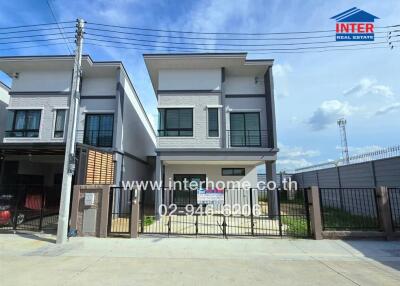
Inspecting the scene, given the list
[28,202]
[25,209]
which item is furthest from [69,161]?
[25,209]

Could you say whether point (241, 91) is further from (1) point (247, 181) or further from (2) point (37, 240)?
(2) point (37, 240)

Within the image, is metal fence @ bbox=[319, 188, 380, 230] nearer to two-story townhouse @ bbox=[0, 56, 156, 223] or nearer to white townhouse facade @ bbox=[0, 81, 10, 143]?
two-story townhouse @ bbox=[0, 56, 156, 223]

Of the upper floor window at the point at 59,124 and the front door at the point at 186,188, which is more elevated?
the upper floor window at the point at 59,124

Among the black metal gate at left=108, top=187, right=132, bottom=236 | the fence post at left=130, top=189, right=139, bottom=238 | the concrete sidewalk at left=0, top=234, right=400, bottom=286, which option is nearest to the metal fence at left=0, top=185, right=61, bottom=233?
the concrete sidewalk at left=0, top=234, right=400, bottom=286

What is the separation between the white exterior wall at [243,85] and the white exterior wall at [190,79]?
86cm

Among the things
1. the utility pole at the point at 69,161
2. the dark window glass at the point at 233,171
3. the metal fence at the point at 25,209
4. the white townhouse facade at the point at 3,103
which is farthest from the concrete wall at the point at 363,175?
the white townhouse facade at the point at 3,103

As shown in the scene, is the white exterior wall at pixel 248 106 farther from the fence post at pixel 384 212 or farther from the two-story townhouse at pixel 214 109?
the fence post at pixel 384 212

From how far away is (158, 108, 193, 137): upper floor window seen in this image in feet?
45.0

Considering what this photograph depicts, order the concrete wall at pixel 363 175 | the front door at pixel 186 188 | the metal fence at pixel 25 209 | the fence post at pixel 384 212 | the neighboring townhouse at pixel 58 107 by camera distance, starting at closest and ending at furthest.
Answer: the fence post at pixel 384 212 < the metal fence at pixel 25 209 < the concrete wall at pixel 363 175 < the neighboring townhouse at pixel 58 107 < the front door at pixel 186 188

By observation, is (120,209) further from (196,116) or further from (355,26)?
(355,26)

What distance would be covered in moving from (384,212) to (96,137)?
13.7 metres

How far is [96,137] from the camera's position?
46.7 feet

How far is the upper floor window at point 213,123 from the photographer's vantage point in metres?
13.7

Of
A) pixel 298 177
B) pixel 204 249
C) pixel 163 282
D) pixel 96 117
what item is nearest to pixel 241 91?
pixel 96 117
